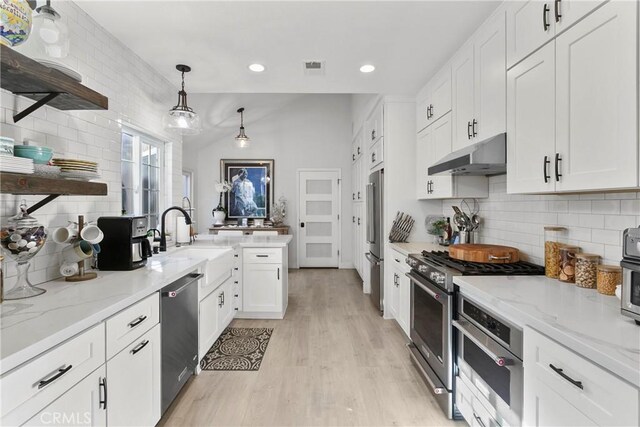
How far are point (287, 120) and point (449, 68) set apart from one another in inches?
169

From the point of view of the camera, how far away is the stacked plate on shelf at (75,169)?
1.53 m

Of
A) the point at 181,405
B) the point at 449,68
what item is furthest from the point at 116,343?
the point at 449,68

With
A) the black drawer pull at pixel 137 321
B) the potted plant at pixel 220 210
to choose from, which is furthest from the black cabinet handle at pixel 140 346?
Result: the potted plant at pixel 220 210

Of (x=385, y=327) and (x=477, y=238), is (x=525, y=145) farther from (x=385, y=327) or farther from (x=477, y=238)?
(x=385, y=327)

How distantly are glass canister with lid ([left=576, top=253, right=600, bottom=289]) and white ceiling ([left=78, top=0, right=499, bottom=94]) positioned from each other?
5.10 ft

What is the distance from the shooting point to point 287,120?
21.2 ft

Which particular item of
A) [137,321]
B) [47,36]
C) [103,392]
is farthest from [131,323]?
[47,36]

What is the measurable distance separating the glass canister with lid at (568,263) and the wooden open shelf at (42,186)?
8.21 feet

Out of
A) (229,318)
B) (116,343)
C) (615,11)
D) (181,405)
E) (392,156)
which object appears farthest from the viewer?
(392,156)

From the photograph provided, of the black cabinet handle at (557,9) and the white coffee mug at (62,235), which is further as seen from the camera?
the white coffee mug at (62,235)

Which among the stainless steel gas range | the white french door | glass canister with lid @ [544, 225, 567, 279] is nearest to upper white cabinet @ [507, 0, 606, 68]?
glass canister with lid @ [544, 225, 567, 279]

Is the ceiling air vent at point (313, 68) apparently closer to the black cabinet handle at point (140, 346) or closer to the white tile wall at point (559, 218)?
the white tile wall at point (559, 218)

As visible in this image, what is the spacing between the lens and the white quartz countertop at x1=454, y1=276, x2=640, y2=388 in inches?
34.7

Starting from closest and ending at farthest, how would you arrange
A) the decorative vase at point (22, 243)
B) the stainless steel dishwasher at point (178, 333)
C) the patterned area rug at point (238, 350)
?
the decorative vase at point (22, 243), the stainless steel dishwasher at point (178, 333), the patterned area rug at point (238, 350)
